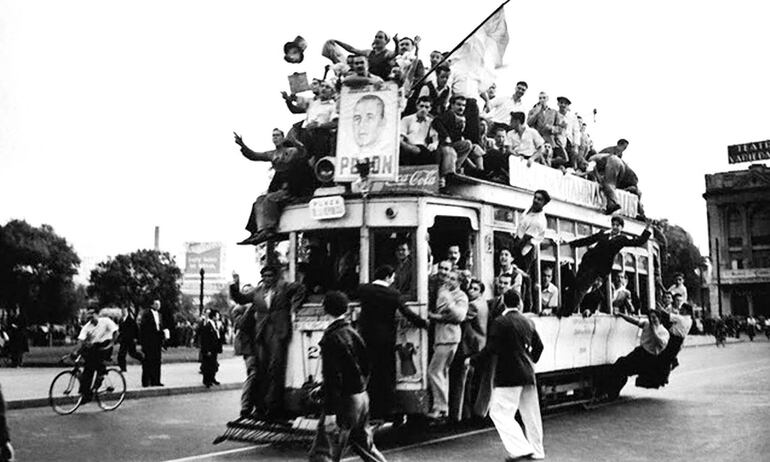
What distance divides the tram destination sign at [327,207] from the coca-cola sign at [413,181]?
0.50 metres

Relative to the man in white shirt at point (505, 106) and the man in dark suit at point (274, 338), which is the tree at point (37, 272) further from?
the man in dark suit at point (274, 338)

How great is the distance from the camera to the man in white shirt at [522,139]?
13781mm

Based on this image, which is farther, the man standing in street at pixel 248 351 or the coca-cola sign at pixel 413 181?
the coca-cola sign at pixel 413 181

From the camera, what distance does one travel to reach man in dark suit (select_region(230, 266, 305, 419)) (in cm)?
997

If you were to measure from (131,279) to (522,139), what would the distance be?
229ft

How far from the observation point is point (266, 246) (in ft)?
36.8

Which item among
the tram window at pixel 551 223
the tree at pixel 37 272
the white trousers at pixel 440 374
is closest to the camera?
the white trousers at pixel 440 374

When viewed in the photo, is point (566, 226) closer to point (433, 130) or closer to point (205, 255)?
point (433, 130)

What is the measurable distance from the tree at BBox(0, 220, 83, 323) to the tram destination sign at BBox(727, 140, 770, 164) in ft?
228

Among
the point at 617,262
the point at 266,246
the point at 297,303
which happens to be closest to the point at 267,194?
the point at 266,246

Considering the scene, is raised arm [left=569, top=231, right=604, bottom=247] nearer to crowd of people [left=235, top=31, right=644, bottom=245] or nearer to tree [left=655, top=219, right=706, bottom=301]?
crowd of people [left=235, top=31, right=644, bottom=245]

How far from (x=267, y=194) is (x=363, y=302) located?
2.50m

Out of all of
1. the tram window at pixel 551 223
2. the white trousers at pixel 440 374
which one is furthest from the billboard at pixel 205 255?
the white trousers at pixel 440 374

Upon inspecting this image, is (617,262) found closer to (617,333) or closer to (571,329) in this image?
(617,333)
